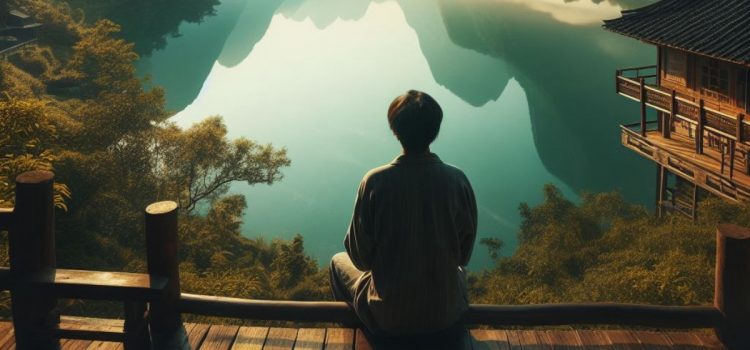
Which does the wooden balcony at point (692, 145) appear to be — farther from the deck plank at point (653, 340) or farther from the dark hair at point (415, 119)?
the dark hair at point (415, 119)

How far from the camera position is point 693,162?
35.4 feet

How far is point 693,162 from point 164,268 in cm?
985

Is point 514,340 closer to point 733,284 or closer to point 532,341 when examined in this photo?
point 532,341

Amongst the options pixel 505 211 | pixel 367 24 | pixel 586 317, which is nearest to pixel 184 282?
pixel 586 317

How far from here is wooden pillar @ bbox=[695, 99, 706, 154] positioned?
10.3m

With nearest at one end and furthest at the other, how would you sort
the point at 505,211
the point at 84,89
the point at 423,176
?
1. the point at 423,176
2. the point at 84,89
3. the point at 505,211

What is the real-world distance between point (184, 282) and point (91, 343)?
8.49m

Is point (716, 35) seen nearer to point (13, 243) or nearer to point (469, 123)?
point (13, 243)

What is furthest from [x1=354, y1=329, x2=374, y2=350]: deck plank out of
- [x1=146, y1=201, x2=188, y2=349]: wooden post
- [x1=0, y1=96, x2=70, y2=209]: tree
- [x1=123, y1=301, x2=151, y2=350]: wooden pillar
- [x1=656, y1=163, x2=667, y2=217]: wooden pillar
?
[x1=656, y1=163, x2=667, y2=217]: wooden pillar

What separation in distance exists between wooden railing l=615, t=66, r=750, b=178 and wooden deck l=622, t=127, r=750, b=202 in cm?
15

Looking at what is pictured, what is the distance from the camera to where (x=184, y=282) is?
10898 millimetres

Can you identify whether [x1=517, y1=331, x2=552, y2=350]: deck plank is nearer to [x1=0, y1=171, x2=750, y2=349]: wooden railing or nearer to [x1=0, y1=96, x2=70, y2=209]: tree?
[x1=0, y1=171, x2=750, y2=349]: wooden railing

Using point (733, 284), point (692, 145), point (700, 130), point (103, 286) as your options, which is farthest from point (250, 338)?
point (692, 145)

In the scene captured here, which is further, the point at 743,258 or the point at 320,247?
the point at 320,247
